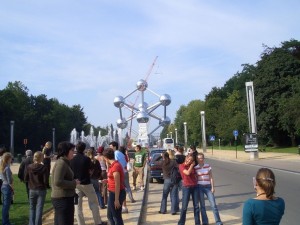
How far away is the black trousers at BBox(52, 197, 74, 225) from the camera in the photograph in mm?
6965

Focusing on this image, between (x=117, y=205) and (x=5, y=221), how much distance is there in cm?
350

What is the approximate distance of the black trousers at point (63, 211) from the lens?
6965 mm

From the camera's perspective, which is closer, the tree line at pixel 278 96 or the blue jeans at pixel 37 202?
the blue jeans at pixel 37 202

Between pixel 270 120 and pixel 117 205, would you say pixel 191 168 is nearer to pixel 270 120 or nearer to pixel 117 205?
pixel 117 205

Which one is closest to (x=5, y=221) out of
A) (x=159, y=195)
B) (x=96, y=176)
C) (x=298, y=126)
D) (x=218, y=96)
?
(x=96, y=176)

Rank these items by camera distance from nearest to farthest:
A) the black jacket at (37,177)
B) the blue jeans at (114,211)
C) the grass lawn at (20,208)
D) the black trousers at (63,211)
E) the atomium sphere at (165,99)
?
the black trousers at (63,211) → the blue jeans at (114,211) → the black jacket at (37,177) → the grass lawn at (20,208) → the atomium sphere at (165,99)

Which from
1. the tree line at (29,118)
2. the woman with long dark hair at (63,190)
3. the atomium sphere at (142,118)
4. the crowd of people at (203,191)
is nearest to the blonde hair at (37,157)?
the woman with long dark hair at (63,190)

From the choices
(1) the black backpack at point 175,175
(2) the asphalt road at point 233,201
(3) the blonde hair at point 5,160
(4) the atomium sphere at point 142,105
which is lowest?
(2) the asphalt road at point 233,201

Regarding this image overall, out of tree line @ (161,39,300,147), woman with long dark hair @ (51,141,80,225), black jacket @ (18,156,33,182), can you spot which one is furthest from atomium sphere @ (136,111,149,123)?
woman with long dark hair @ (51,141,80,225)

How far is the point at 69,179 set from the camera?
23.7 ft

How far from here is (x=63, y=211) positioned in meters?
7.04

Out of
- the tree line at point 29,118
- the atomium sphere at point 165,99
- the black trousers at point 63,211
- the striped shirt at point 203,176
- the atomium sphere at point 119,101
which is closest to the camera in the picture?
the black trousers at point 63,211

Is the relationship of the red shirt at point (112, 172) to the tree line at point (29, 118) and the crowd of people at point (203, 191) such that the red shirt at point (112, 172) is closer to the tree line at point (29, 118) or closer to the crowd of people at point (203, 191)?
the crowd of people at point (203, 191)

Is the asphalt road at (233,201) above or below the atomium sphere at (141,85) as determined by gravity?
below
